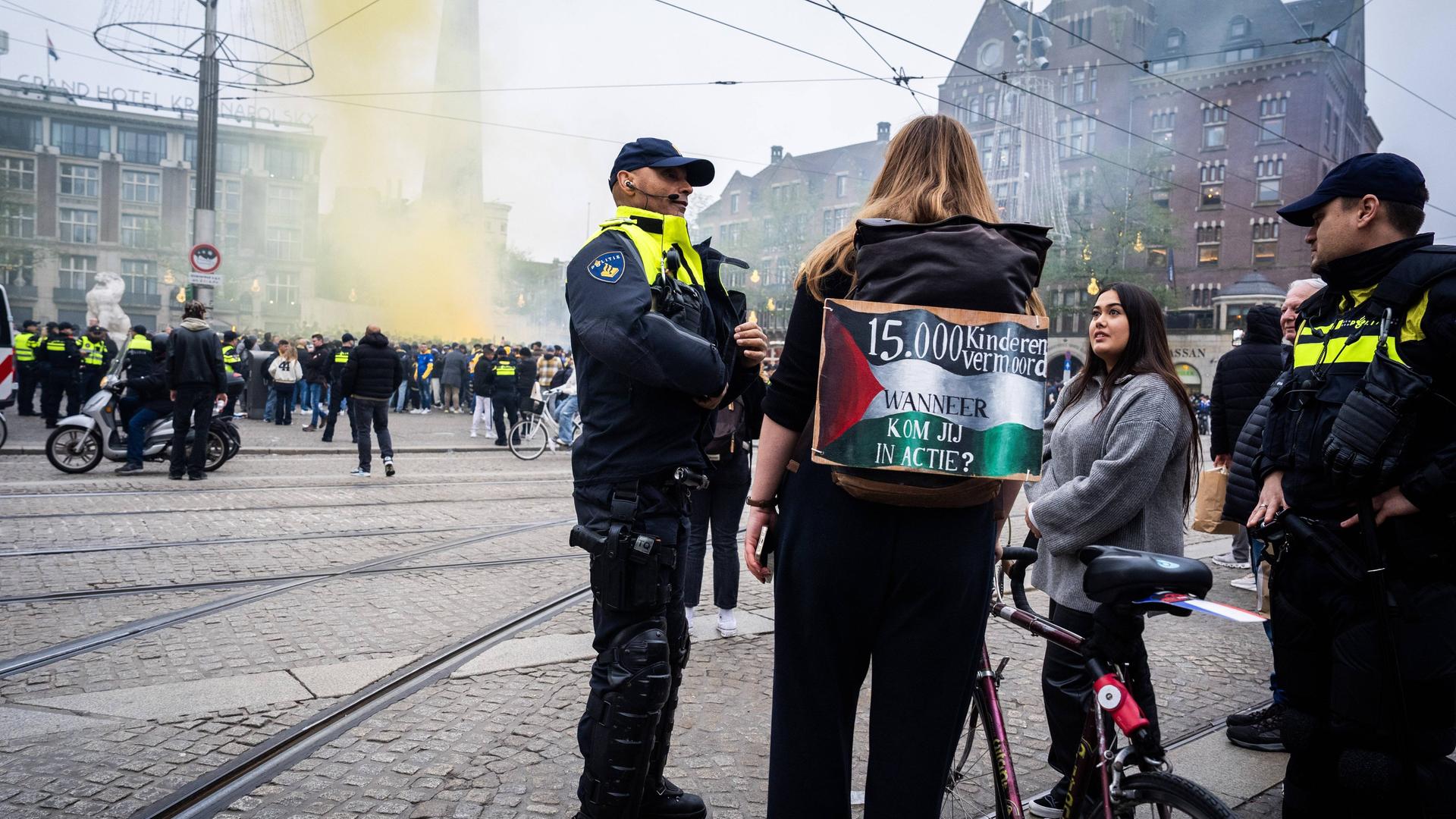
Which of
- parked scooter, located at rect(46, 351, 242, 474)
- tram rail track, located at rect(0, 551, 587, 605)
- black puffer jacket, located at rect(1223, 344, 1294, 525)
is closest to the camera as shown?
black puffer jacket, located at rect(1223, 344, 1294, 525)

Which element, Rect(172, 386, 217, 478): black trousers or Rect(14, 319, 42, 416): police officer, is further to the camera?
Rect(14, 319, 42, 416): police officer

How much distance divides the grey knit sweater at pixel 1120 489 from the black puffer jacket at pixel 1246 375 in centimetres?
237

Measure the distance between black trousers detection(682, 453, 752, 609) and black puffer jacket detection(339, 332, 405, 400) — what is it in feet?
24.4

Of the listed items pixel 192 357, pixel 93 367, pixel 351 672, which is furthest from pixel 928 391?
pixel 93 367

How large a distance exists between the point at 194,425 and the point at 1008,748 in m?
10.5

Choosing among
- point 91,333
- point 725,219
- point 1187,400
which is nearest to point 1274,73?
point 725,219

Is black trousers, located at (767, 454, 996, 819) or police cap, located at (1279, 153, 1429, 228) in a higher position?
police cap, located at (1279, 153, 1429, 228)

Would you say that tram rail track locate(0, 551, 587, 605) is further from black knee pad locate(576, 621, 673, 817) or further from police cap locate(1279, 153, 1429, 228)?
Answer: police cap locate(1279, 153, 1429, 228)

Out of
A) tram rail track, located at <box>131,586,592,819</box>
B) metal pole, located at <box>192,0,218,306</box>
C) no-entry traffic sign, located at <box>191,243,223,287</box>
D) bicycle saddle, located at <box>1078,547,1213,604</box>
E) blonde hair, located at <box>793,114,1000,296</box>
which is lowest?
tram rail track, located at <box>131,586,592,819</box>

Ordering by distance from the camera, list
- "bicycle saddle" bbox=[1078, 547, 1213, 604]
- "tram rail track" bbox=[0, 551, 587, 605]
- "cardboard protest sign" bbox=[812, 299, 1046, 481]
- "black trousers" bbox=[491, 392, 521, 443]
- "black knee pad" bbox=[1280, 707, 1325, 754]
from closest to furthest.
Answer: "cardboard protest sign" bbox=[812, 299, 1046, 481]
"bicycle saddle" bbox=[1078, 547, 1213, 604]
"black knee pad" bbox=[1280, 707, 1325, 754]
"tram rail track" bbox=[0, 551, 587, 605]
"black trousers" bbox=[491, 392, 521, 443]

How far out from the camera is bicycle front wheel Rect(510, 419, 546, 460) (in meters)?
15.3

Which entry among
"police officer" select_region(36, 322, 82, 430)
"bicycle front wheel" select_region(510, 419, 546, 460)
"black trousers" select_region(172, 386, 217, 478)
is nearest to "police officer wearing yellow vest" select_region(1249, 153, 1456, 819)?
"black trousers" select_region(172, 386, 217, 478)

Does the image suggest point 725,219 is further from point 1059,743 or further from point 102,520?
point 1059,743

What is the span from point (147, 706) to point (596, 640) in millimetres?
2223
